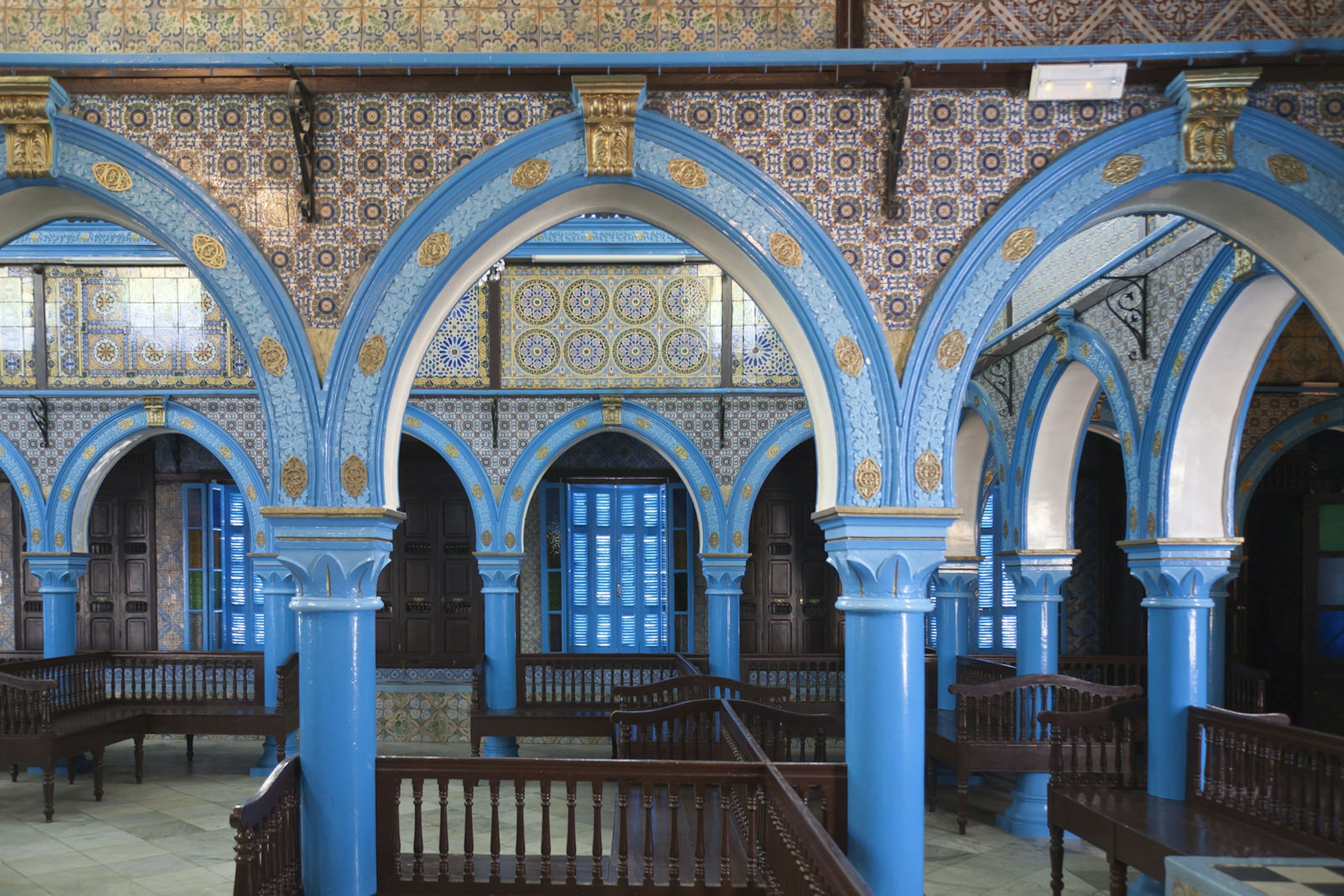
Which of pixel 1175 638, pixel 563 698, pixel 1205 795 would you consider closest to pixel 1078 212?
pixel 1175 638

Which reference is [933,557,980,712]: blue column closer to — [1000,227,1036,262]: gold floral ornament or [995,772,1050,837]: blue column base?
[995,772,1050,837]: blue column base

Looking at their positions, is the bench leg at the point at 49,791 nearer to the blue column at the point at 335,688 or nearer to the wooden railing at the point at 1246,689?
the blue column at the point at 335,688

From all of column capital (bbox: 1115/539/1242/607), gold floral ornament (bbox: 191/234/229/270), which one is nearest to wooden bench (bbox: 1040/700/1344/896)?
column capital (bbox: 1115/539/1242/607)

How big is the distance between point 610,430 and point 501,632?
238cm

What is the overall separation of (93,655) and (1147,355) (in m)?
10.2

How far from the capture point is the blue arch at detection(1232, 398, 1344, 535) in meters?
11.1

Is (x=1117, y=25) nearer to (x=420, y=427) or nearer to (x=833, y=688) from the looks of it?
(x=420, y=427)

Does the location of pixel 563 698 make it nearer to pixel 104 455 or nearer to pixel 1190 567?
pixel 104 455

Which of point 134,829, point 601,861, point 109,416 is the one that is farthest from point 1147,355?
point 109,416

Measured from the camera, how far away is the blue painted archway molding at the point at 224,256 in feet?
17.6

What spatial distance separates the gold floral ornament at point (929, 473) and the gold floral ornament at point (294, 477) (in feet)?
9.72

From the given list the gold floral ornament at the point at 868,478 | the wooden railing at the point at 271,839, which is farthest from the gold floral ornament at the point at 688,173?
the wooden railing at the point at 271,839

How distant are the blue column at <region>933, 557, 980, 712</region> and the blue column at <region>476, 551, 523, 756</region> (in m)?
4.36

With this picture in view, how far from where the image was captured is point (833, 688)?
13.7 meters
